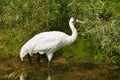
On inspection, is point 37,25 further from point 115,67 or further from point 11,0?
point 115,67

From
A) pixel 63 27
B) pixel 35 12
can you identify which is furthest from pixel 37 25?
pixel 63 27

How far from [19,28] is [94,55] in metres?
2.17

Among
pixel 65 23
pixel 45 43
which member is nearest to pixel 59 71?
pixel 45 43

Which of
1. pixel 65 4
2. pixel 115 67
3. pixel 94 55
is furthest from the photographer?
pixel 65 4

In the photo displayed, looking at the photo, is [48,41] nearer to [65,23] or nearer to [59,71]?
[59,71]

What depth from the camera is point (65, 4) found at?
1262cm

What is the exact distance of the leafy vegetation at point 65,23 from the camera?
11322mm

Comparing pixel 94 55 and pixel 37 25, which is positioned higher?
pixel 37 25

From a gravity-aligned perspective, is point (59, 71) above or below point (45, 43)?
below

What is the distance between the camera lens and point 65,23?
1278 centimetres

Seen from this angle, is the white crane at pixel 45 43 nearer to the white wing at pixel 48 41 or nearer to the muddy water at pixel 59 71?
the white wing at pixel 48 41

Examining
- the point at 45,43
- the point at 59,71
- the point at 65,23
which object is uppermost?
the point at 65,23

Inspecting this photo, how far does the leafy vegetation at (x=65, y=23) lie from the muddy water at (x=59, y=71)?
44 cm

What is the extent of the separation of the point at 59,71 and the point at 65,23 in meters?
2.36
